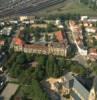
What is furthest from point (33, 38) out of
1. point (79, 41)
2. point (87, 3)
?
point (87, 3)

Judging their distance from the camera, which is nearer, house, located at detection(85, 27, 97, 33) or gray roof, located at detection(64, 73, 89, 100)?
gray roof, located at detection(64, 73, 89, 100)

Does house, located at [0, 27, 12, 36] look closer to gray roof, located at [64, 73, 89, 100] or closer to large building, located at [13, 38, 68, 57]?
large building, located at [13, 38, 68, 57]

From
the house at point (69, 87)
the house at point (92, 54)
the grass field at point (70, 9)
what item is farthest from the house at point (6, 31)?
the house at point (69, 87)

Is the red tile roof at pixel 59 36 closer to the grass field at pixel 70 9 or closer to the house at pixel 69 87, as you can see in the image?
the house at pixel 69 87

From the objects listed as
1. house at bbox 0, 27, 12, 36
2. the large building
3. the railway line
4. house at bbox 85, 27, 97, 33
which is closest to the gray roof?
the large building

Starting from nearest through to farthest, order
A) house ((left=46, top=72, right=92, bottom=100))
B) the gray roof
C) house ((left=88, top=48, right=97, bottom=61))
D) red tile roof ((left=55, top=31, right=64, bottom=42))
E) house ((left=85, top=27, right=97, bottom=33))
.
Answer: the gray roof, house ((left=46, top=72, right=92, bottom=100)), house ((left=88, top=48, right=97, bottom=61)), red tile roof ((left=55, top=31, right=64, bottom=42)), house ((left=85, top=27, right=97, bottom=33))

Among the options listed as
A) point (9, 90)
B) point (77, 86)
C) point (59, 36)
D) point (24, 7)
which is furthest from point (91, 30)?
point (9, 90)

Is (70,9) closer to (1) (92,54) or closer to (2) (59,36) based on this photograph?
(2) (59,36)

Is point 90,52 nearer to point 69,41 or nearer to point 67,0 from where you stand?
point 69,41

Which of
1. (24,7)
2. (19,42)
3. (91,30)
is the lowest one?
(91,30)

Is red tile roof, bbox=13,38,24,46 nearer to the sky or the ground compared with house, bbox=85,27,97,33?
nearer to the sky
